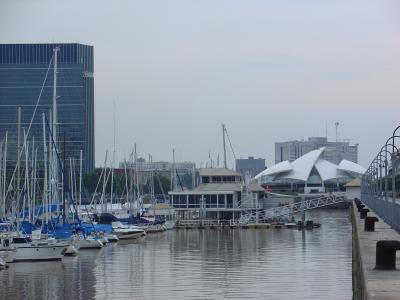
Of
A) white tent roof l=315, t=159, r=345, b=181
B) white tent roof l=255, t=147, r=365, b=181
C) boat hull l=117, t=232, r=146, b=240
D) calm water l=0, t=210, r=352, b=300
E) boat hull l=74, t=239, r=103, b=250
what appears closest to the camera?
calm water l=0, t=210, r=352, b=300

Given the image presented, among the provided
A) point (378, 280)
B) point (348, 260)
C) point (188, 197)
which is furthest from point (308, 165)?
point (378, 280)

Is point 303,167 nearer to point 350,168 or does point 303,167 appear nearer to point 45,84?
point 350,168

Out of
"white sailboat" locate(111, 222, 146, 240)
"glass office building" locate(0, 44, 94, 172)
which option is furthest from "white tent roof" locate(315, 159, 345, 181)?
"white sailboat" locate(111, 222, 146, 240)

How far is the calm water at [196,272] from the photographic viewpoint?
3634 cm

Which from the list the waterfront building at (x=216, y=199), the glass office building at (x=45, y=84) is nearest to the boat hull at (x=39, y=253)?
the waterfront building at (x=216, y=199)

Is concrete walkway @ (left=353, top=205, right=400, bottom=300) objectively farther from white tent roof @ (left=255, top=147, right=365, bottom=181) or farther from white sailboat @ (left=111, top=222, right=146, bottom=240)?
white tent roof @ (left=255, top=147, right=365, bottom=181)

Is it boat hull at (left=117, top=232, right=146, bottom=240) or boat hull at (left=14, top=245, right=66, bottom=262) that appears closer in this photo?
boat hull at (left=14, top=245, right=66, bottom=262)

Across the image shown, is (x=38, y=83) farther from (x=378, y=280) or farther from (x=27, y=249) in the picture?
(x=378, y=280)

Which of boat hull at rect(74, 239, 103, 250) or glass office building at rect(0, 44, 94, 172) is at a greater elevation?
glass office building at rect(0, 44, 94, 172)

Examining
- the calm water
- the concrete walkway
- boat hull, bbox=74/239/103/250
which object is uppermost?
the concrete walkway

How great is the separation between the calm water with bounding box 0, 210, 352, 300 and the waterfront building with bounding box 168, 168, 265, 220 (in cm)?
2662

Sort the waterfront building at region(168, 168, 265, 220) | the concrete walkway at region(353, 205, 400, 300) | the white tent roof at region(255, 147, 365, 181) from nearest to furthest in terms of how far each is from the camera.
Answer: the concrete walkway at region(353, 205, 400, 300), the waterfront building at region(168, 168, 265, 220), the white tent roof at region(255, 147, 365, 181)

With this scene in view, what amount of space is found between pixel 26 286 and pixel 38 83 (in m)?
127

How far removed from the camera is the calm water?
36.3 meters
